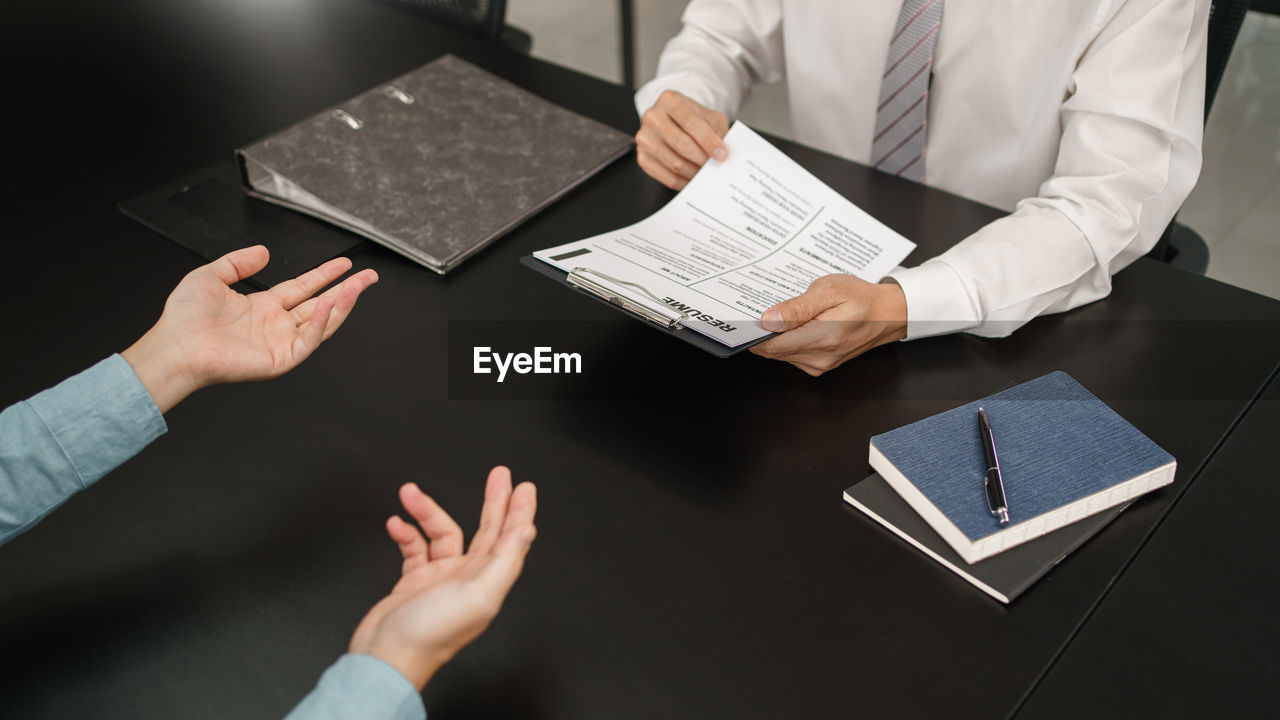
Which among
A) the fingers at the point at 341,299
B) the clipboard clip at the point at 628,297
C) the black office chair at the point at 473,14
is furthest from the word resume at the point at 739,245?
the black office chair at the point at 473,14

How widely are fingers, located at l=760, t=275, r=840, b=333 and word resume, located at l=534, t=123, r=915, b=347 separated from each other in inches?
0.6

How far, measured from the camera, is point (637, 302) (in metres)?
0.82

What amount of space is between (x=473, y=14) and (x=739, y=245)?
38.2 inches

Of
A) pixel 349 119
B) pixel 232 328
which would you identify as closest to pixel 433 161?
pixel 349 119

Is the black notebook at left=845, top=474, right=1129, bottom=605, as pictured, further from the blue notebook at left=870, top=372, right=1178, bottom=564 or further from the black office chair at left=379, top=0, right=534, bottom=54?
the black office chair at left=379, top=0, right=534, bottom=54

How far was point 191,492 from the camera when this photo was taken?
2.60 feet

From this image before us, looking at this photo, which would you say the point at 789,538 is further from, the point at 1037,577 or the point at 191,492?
the point at 191,492

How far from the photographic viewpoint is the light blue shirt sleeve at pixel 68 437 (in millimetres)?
730

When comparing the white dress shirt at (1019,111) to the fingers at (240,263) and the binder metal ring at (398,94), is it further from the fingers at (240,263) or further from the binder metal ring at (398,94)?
the fingers at (240,263)

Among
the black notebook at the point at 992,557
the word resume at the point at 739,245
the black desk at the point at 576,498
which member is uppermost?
the word resume at the point at 739,245

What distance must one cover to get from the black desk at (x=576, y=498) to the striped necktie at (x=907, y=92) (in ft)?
0.37

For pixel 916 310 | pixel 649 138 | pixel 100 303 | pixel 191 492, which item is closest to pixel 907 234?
pixel 916 310

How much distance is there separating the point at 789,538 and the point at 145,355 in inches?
23.2

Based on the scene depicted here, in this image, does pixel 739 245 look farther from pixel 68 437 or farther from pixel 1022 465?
pixel 68 437
